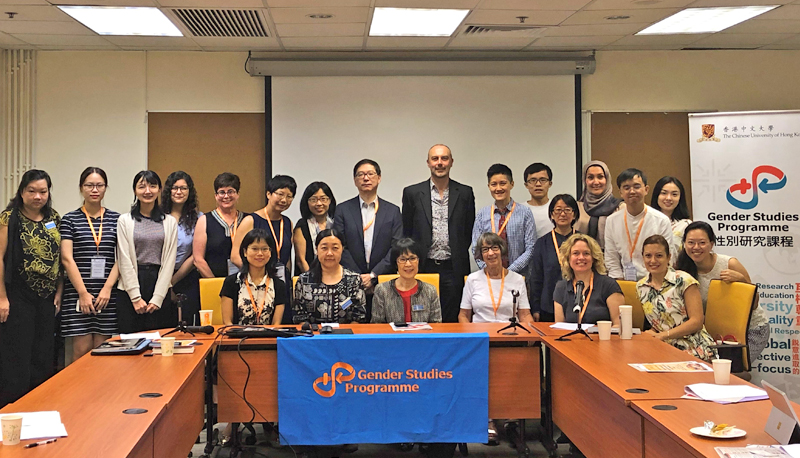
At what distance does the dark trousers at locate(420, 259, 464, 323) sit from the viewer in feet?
16.6

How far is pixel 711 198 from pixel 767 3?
171 cm

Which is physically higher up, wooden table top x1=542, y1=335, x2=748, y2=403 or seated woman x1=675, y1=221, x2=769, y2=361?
seated woman x1=675, y1=221, x2=769, y2=361

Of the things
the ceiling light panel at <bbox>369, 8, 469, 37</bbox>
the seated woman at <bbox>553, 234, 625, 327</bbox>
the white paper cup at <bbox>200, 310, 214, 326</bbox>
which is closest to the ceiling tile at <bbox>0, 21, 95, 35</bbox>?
the ceiling light panel at <bbox>369, 8, 469, 37</bbox>

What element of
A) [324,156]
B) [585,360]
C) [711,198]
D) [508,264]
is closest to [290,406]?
[585,360]

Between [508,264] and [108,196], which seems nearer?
[508,264]

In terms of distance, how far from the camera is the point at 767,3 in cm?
500

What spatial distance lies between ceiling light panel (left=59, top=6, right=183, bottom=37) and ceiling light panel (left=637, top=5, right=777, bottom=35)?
3.99 metres

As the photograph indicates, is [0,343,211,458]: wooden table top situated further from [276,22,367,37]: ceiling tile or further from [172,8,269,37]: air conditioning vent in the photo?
[276,22,367,37]: ceiling tile

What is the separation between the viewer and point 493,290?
445 centimetres

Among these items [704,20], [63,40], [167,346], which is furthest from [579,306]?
[63,40]

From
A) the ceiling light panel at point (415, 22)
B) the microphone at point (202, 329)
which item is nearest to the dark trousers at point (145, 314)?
the microphone at point (202, 329)

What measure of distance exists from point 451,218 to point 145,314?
227 cm

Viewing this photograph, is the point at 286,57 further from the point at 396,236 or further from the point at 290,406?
the point at 290,406

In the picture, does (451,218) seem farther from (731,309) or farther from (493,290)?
(731,309)
